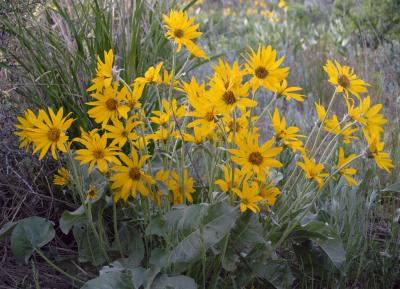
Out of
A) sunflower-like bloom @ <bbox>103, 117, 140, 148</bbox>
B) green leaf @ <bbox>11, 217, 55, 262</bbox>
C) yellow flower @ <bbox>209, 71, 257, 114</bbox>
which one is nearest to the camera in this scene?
yellow flower @ <bbox>209, 71, 257, 114</bbox>

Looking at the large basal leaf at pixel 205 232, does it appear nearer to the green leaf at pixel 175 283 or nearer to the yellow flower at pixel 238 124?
the green leaf at pixel 175 283

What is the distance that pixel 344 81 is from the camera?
1.60 m

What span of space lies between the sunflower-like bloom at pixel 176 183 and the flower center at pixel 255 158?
26cm

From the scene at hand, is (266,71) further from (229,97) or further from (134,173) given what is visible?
(134,173)

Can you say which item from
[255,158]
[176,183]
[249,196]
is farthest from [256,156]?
[176,183]

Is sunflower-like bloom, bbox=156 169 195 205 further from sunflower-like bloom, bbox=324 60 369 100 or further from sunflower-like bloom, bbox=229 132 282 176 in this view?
sunflower-like bloom, bbox=324 60 369 100

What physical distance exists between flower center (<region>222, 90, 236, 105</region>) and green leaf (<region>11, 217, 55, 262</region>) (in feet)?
2.40

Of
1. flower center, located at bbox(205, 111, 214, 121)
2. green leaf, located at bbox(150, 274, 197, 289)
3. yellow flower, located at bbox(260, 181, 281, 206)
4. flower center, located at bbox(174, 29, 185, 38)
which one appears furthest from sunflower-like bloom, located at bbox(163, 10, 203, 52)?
A: green leaf, located at bbox(150, 274, 197, 289)

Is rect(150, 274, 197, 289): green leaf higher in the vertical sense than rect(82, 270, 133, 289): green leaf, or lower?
lower

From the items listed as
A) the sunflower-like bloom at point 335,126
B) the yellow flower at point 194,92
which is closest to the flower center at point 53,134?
the yellow flower at point 194,92

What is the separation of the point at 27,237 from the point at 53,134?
419 mm

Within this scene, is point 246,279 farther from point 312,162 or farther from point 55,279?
point 55,279

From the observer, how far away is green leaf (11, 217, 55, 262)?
68.5 inches

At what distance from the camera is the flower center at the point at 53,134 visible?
1.51 m
